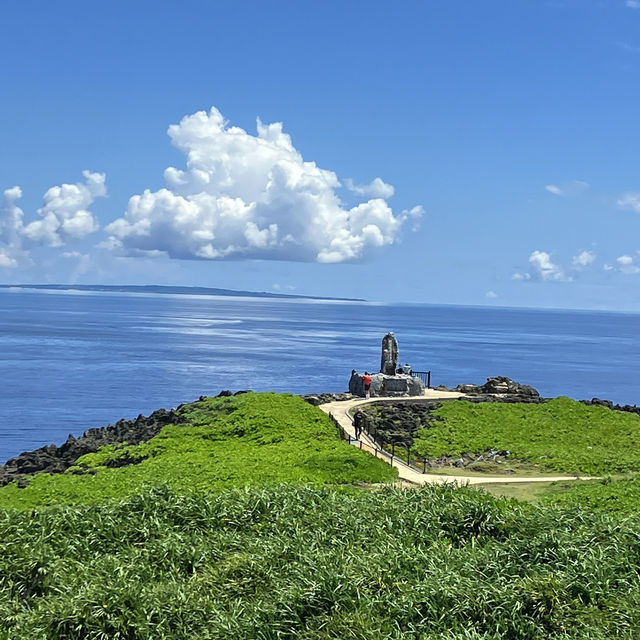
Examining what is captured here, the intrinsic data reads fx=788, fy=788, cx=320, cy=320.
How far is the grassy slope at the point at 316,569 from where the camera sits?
1517cm

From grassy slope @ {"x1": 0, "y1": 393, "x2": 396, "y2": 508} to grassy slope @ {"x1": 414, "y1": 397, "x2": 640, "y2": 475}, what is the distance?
657 centimetres

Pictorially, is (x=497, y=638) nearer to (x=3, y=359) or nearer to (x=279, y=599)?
(x=279, y=599)

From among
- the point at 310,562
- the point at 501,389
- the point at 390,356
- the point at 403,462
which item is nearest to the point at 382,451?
the point at 403,462

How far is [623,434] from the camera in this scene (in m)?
41.3

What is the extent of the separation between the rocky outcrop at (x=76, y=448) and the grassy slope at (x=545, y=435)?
48.8 feet

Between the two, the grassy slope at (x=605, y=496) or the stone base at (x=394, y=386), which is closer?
the grassy slope at (x=605, y=496)

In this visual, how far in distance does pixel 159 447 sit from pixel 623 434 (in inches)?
939

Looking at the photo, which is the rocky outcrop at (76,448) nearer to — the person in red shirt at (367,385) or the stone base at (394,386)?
the person in red shirt at (367,385)

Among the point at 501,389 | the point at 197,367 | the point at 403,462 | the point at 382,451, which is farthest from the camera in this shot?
the point at 197,367

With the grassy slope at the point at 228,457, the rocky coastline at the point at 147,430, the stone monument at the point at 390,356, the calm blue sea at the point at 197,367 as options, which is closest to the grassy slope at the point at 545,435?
the rocky coastline at the point at 147,430

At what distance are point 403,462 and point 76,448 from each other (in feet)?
58.8

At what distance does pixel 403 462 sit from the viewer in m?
35.5

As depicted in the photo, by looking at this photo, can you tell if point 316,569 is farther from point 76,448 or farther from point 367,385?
point 367,385

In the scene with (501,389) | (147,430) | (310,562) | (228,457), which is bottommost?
(147,430)
